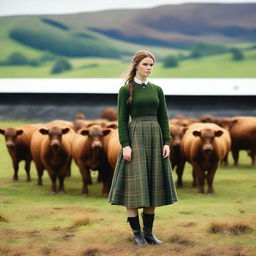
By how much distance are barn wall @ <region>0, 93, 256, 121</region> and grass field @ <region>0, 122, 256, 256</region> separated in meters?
12.2

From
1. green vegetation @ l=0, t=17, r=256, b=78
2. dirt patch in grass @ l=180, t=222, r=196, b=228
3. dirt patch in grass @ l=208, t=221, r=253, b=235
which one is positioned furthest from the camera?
green vegetation @ l=0, t=17, r=256, b=78

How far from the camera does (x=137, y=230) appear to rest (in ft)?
21.0

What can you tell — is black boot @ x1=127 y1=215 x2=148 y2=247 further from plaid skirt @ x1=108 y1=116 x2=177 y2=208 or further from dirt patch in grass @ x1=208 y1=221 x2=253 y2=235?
dirt patch in grass @ x1=208 y1=221 x2=253 y2=235

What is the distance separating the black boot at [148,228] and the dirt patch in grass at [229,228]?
859 millimetres

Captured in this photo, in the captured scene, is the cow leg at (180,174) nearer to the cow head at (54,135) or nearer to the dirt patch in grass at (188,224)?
the cow head at (54,135)

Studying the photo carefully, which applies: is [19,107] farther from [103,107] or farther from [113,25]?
[113,25]

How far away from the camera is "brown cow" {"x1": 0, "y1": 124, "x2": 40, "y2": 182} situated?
12.4 meters

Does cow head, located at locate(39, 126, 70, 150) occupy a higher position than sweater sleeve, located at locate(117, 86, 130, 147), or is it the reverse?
sweater sleeve, located at locate(117, 86, 130, 147)

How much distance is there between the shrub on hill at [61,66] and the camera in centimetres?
5591

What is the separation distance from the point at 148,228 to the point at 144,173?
63 centimetres

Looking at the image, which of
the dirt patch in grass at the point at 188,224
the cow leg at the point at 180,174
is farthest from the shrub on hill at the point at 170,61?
the dirt patch in grass at the point at 188,224

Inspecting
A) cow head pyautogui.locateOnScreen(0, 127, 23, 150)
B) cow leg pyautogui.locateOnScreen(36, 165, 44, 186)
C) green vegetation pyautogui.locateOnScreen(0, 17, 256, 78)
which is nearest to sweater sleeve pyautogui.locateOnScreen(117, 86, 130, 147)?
cow leg pyautogui.locateOnScreen(36, 165, 44, 186)

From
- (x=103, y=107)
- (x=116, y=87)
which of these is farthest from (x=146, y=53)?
(x=116, y=87)

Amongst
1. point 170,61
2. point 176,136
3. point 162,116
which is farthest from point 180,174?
point 170,61
